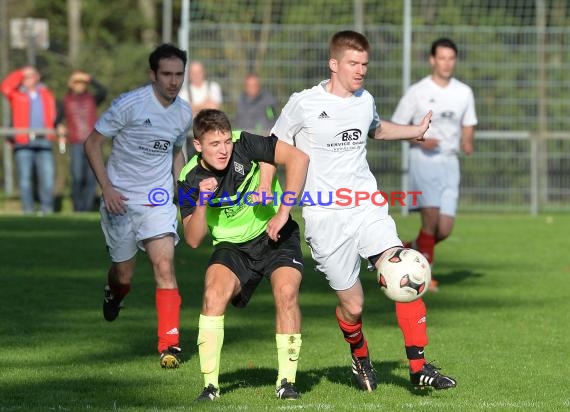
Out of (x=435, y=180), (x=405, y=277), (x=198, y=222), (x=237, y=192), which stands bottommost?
(x=405, y=277)

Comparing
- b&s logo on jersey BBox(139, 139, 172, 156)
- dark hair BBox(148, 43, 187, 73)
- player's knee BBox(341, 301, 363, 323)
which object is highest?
dark hair BBox(148, 43, 187, 73)

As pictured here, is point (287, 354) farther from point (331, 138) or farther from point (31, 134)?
point (31, 134)

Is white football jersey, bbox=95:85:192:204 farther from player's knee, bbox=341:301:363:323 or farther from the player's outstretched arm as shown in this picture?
player's knee, bbox=341:301:363:323

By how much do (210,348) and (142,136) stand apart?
2483mm

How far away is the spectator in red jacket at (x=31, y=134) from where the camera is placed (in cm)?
2131

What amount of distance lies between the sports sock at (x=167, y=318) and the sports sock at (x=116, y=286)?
62 cm

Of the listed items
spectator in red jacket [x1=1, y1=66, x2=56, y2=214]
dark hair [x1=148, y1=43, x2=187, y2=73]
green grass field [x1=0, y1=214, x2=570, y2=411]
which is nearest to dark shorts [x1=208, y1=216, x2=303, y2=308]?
green grass field [x1=0, y1=214, x2=570, y2=411]

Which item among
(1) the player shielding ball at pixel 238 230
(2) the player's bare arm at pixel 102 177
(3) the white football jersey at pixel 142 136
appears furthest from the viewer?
(3) the white football jersey at pixel 142 136

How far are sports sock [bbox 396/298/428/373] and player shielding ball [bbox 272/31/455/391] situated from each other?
1.23ft

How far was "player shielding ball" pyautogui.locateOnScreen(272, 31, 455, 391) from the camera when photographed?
841 cm

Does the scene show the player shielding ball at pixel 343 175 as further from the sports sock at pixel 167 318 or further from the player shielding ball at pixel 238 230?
the sports sock at pixel 167 318

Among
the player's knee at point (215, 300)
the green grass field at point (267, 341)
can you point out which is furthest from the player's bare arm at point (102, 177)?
the player's knee at point (215, 300)

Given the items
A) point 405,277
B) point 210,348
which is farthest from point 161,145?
point 405,277

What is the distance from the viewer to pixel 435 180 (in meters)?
13.2
